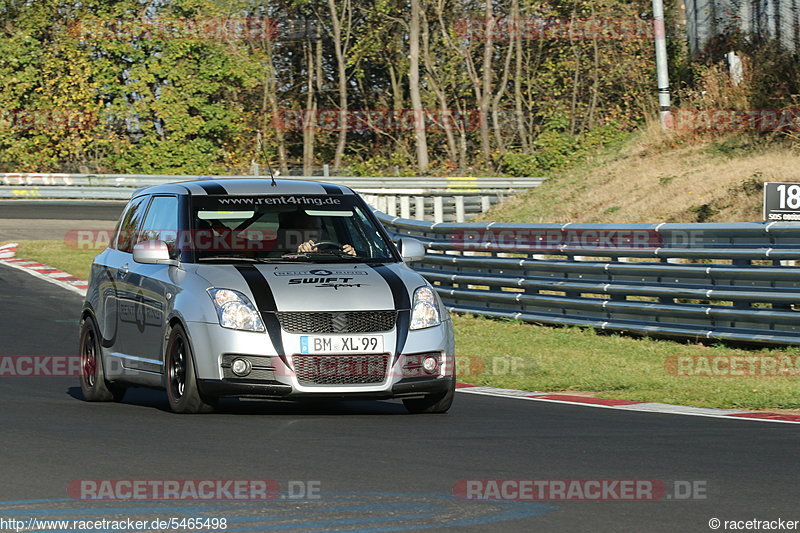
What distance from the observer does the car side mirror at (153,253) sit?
10.0 m

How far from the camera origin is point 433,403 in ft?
33.3

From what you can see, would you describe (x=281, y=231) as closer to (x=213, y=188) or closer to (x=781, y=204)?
(x=213, y=188)

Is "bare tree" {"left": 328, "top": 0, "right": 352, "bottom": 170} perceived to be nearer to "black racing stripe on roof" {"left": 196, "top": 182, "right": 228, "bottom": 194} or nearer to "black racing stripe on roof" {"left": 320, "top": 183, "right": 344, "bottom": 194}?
"black racing stripe on roof" {"left": 320, "top": 183, "right": 344, "bottom": 194}

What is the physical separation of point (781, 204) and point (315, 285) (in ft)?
20.1

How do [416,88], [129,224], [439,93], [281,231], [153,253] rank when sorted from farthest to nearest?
[439,93] → [416,88] → [129,224] → [281,231] → [153,253]

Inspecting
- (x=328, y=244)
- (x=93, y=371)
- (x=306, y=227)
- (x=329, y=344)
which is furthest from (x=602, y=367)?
(x=93, y=371)

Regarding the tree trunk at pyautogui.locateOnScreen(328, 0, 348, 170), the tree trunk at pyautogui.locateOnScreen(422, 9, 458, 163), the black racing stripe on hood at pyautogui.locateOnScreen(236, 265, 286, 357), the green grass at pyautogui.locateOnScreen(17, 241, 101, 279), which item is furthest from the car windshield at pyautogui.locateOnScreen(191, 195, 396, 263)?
the tree trunk at pyautogui.locateOnScreen(328, 0, 348, 170)

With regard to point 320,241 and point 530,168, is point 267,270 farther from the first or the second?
point 530,168

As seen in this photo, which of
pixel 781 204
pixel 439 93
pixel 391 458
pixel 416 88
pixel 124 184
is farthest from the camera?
pixel 439 93

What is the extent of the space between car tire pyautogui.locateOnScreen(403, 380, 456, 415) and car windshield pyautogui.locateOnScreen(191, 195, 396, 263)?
42.7 inches

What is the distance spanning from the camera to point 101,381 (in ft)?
36.4

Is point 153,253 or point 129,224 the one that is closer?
point 153,253

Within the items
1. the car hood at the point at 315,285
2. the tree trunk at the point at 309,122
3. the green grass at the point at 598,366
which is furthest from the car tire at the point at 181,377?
the tree trunk at the point at 309,122

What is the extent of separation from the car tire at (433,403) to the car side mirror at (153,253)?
2.00m
